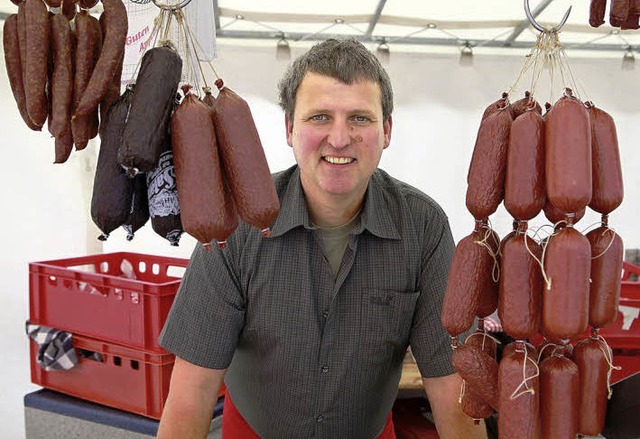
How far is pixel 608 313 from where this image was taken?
1019mm

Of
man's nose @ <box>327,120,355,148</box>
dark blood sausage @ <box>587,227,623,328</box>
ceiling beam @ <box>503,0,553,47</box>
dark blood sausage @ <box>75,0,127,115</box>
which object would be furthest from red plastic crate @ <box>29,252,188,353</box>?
ceiling beam @ <box>503,0,553,47</box>

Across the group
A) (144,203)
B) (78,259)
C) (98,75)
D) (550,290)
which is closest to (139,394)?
(78,259)

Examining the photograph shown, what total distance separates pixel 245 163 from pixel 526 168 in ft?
1.48

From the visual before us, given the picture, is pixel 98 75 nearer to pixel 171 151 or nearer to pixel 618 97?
pixel 171 151

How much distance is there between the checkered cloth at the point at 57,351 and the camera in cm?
262

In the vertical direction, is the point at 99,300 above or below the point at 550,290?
below

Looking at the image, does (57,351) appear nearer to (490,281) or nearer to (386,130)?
(386,130)

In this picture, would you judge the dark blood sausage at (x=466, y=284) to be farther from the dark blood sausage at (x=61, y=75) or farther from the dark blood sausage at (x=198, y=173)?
the dark blood sausage at (x=61, y=75)

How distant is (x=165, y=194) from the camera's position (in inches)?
38.6

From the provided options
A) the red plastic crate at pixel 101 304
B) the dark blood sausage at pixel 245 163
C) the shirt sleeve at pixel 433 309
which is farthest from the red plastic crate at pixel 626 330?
the dark blood sausage at pixel 245 163

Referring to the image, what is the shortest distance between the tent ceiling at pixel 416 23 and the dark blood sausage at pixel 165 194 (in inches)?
124

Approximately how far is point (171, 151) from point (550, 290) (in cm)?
64

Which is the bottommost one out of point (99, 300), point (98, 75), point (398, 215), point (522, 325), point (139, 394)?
point (139, 394)

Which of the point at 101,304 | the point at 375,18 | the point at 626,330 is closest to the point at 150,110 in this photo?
the point at 101,304
